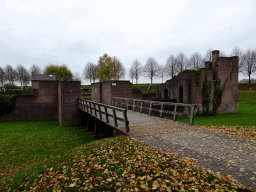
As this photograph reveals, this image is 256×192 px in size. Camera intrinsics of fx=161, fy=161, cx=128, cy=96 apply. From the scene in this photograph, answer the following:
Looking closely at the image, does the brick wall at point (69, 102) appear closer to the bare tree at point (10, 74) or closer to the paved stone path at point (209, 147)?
the paved stone path at point (209, 147)

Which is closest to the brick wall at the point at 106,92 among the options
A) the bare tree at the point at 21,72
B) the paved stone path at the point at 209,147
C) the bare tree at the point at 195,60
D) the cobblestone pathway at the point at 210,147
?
the paved stone path at the point at 209,147

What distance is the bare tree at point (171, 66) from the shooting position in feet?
181

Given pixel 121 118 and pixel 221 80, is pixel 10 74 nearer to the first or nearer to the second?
pixel 221 80

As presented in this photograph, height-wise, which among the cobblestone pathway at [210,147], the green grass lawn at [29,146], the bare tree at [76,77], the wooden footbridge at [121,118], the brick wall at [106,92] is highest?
the bare tree at [76,77]

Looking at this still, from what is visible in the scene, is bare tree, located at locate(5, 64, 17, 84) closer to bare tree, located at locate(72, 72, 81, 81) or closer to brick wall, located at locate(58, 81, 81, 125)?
bare tree, located at locate(72, 72, 81, 81)

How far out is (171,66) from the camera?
5578 centimetres

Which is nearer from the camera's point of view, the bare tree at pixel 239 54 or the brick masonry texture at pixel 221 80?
the brick masonry texture at pixel 221 80

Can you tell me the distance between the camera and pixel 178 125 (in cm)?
749

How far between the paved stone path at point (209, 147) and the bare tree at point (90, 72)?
2464 inches

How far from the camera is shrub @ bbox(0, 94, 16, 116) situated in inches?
585

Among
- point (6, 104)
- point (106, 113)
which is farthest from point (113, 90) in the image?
point (6, 104)

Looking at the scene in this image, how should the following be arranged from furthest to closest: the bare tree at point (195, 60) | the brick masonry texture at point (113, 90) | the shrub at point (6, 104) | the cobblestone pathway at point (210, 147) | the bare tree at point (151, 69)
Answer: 1. the bare tree at point (151, 69)
2. the bare tree at point (195, 60)
3. the brick masonry texture at point (113, 90)
4. the shrub at point (6, 104)
5. the cobblestone pathway at point (210, 147)

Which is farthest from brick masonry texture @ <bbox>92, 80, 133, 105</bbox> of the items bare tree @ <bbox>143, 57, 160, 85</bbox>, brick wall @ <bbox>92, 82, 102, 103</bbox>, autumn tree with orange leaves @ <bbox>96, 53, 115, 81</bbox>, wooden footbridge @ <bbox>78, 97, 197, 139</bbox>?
bare tree @ <bbox>143, 57, 160, 85</bbox>

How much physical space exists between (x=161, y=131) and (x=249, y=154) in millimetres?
2954
